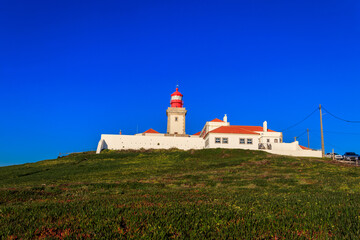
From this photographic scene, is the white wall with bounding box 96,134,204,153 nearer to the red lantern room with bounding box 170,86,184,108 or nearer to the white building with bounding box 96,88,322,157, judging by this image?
the white building with bounding box 96,88,322,157

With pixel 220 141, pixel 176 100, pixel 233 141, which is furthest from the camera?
pixel 176 100

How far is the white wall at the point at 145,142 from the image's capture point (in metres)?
56.3

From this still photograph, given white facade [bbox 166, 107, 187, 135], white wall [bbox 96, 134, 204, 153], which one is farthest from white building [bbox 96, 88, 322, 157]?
white facade [bbox 166, 107, 187, 135]

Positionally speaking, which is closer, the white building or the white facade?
the white building

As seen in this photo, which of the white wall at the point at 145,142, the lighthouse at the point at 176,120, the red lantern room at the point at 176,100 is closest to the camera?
the white wall at the point at 145,142

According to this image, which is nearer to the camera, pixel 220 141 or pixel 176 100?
pixel 220 141

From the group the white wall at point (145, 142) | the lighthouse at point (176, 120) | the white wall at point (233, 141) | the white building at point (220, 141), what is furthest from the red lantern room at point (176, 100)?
the white wall at point (233, 141)

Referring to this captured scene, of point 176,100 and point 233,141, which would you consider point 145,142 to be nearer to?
point 233,141

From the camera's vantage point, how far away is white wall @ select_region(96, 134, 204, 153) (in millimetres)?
56312

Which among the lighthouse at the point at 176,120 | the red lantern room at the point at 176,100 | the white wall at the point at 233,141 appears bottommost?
the white wall at the point at 233,141

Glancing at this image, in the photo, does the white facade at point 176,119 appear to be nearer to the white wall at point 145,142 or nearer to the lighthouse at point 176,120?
the lighthouse at point 176,120

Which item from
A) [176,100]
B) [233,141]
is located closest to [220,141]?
[233,141]

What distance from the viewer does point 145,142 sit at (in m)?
57.1

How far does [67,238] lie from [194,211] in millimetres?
3477
